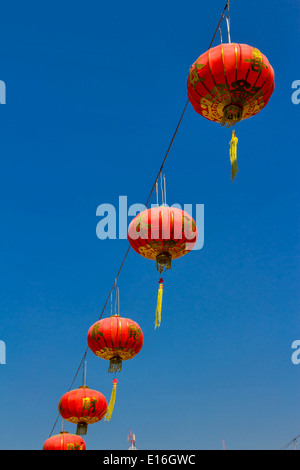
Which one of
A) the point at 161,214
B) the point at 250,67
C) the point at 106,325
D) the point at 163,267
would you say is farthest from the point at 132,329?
the point at 250,67

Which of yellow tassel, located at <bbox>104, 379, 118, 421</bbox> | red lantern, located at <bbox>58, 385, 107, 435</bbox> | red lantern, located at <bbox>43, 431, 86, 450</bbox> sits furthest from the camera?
red lantern, located at <bbox>43, 431, 86, 450</bbox>

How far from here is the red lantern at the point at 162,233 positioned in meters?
5.11

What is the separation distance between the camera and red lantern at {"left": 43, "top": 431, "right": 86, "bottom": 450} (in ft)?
31.9

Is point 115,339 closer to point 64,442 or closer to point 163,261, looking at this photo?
point 163,261

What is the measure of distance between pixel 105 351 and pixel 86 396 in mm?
1728

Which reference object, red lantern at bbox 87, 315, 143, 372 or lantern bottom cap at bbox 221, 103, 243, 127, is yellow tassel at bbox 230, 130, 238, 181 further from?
red lantern at bbox 87, 315, 143, 372

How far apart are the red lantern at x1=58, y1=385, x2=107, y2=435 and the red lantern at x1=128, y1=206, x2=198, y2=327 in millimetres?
3666

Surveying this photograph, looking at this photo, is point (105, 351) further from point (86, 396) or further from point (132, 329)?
point (86, 396)

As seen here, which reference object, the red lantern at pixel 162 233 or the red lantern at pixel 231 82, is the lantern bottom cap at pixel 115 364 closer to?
the red lantern at pixel 162 233

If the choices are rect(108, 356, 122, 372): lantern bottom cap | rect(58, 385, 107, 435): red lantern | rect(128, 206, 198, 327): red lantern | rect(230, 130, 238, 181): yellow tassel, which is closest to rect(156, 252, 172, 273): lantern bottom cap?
rect(128, 206, 198, 327): red lantern

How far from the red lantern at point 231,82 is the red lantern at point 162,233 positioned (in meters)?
0.94

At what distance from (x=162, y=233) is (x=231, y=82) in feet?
5.45
